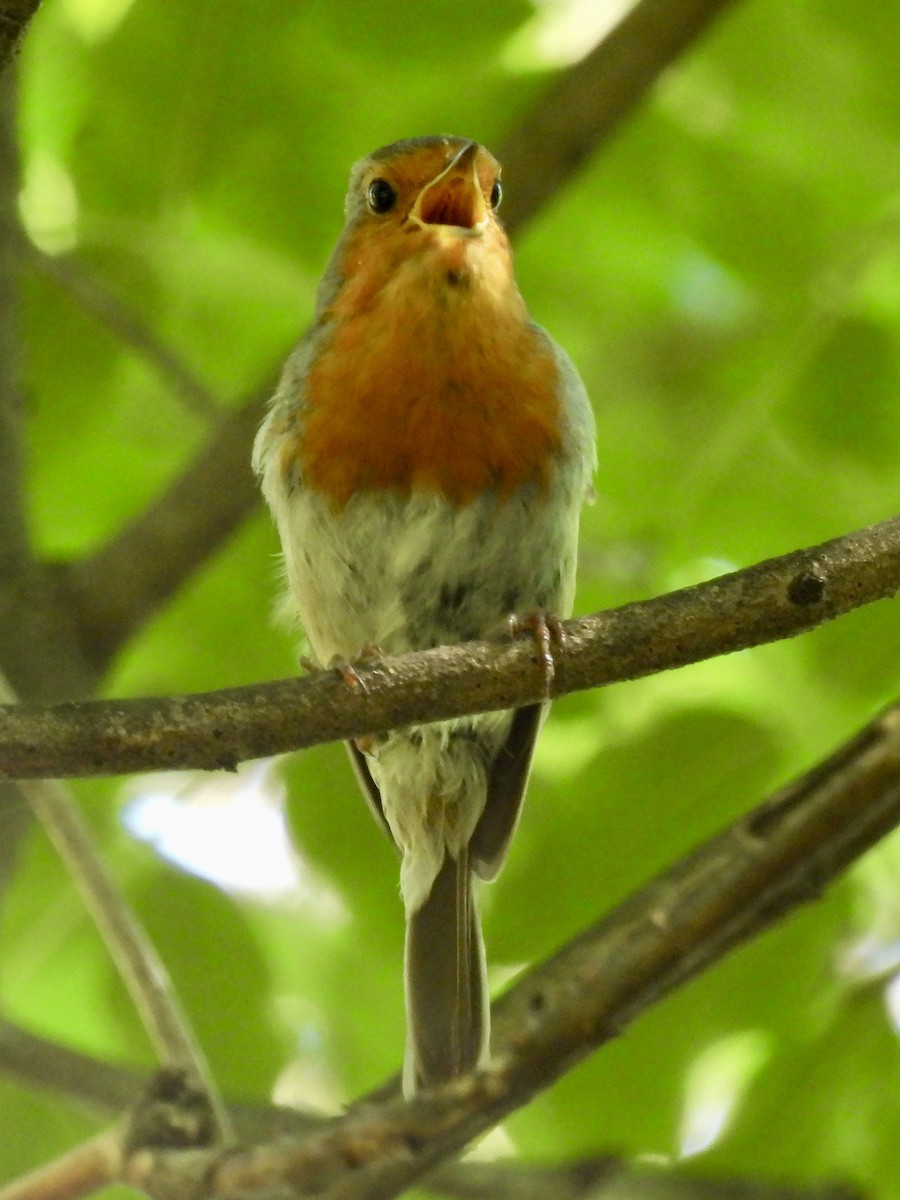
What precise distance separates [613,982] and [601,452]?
5.54 ft

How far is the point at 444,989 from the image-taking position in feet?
11.5

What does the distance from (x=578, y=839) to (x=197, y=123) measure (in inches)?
74.6

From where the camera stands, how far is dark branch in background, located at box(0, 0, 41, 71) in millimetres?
2418

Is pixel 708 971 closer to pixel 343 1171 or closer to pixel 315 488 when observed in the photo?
pixel 343 1171

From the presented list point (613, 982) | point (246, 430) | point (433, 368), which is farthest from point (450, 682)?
point (246, 430)

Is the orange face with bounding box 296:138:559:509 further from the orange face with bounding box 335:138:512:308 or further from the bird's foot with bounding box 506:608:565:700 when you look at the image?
the bird's foot with bounding box 506:608:565:700

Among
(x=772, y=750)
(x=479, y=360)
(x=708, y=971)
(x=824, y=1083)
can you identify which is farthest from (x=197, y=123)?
(x=824, y=1083)

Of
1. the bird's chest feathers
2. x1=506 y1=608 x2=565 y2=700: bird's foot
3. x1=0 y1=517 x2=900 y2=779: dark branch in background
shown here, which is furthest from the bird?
x1=0 y1=517 x2=900 y2=779: dark branch in background

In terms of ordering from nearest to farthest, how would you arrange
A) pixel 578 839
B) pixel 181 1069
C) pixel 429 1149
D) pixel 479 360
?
pixel 429 1149, pixel 181 1069, pixel 578 839, pixel 479 360

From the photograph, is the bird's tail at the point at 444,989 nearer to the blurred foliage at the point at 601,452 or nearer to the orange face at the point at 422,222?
the blurred foliage at the point at 601,452

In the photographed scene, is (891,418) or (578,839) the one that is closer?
(578,839)

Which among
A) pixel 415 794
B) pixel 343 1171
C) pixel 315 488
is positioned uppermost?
pixel 315 488

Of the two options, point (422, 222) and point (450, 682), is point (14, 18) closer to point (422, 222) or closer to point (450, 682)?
point (450, 682)

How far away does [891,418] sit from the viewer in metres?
3.54
